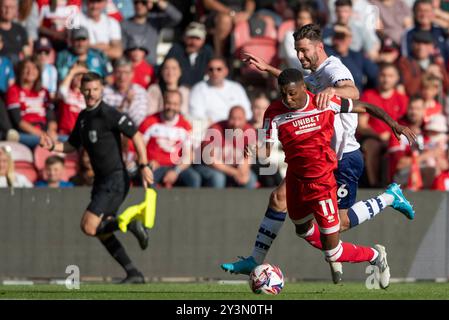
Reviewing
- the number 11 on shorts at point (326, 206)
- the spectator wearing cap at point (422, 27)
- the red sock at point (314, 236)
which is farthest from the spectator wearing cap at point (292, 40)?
the number 11 on shorts at point (326, 206)

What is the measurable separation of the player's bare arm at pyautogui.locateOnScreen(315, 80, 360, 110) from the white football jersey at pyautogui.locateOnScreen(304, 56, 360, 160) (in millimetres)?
78

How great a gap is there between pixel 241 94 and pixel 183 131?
1.49 metres

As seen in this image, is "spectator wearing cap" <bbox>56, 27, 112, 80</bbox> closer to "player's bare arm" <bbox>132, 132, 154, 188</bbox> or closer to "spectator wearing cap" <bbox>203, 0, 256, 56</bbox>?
"spectator wearing cap" <bbox>203, 0, 256, 56</bbox>

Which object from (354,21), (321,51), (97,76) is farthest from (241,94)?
(321,51)

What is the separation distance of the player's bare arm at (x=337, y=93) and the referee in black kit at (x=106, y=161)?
11.3 ft

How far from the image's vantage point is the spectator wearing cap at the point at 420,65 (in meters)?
19.4

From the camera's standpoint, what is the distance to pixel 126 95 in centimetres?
1809

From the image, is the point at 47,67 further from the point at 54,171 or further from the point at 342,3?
the point at 342,3

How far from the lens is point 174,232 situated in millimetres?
16516

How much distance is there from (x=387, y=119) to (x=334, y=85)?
0.92 meters

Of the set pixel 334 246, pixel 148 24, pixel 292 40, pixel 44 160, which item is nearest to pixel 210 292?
pixel 334 246

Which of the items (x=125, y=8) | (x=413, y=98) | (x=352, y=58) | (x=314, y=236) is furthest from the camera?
(x=125, y=8)

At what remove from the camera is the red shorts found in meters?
11.8
